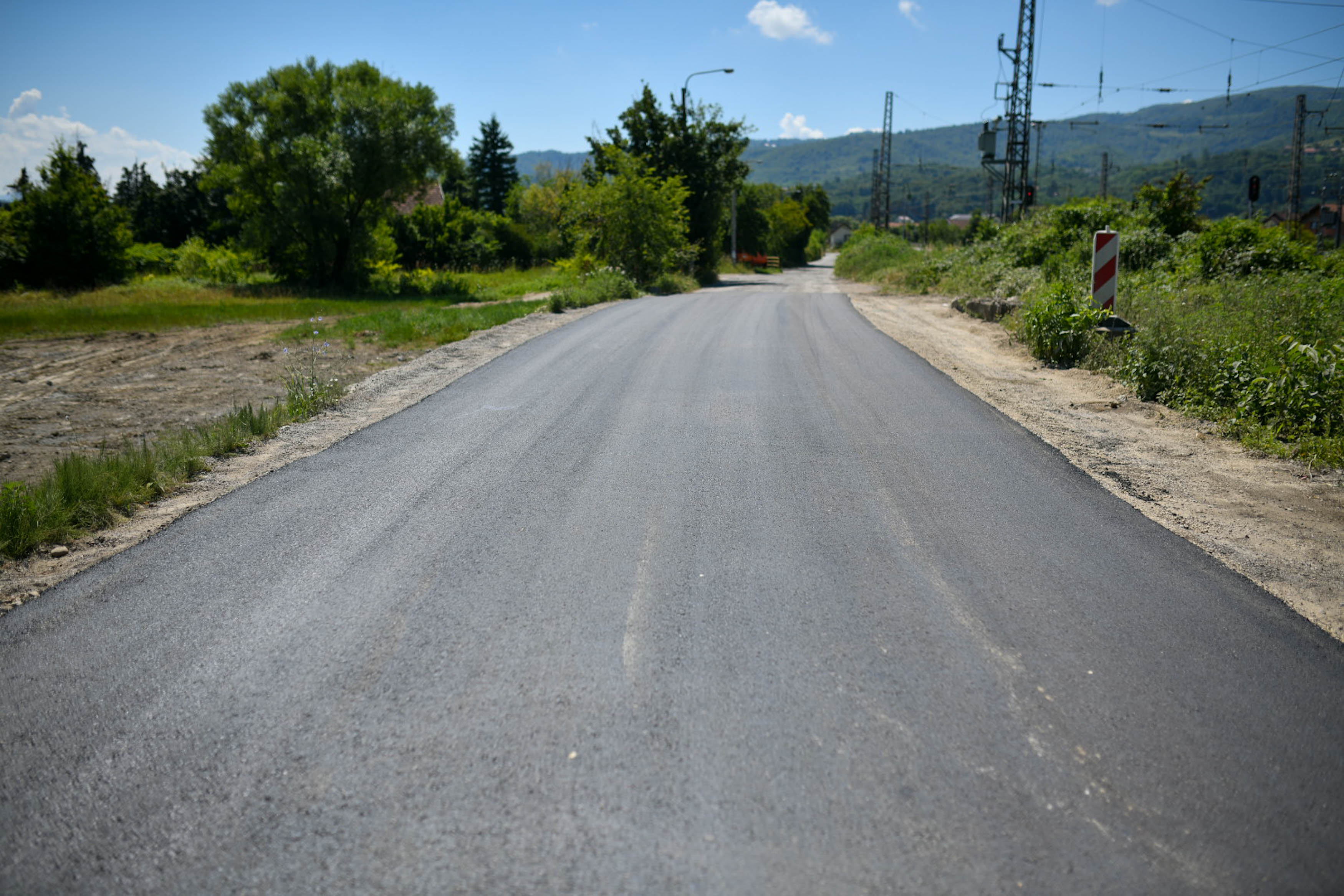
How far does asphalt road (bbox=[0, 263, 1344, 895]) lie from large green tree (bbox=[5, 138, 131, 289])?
33.4 meters

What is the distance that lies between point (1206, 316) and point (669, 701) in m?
9.33

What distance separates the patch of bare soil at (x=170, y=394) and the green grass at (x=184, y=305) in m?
2.01

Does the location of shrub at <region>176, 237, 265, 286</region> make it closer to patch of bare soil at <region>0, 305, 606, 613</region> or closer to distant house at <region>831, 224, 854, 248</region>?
patch of bare soil at <region>0, 305, 606, 613</region>

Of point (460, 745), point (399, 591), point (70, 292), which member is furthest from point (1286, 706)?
point (70, 292)

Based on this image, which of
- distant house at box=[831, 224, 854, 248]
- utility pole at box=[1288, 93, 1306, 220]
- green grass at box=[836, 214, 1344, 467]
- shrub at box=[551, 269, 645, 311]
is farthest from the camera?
distant house at box=[831, 224, 854, 248]

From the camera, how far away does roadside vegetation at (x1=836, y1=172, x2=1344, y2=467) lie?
23.4 ft

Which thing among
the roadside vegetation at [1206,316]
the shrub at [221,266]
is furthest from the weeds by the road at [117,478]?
the shrub at [221,266]

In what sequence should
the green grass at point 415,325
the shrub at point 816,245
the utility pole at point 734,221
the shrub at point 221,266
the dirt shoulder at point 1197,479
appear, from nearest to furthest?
the dirt shoulder at point 1197,479 < the green grass at point 415,325 < the shrub at point 221,266 < the utility pole at point 734,221 < the shrub at point 816,245

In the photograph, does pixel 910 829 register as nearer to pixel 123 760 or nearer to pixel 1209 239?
pixel 123 760

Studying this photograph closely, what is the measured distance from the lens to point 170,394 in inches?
Result: 437

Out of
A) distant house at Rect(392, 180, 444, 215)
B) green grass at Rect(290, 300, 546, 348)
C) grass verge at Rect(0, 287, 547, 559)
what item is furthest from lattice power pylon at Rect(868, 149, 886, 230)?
grass verge at Rect(0, 287, 547, 559)

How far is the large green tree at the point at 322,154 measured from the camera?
99.2 ft

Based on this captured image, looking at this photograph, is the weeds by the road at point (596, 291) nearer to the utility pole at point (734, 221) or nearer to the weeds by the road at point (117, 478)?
the weeds by the road at point (117, 478)

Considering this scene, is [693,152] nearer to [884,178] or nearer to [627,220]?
[627,220]
